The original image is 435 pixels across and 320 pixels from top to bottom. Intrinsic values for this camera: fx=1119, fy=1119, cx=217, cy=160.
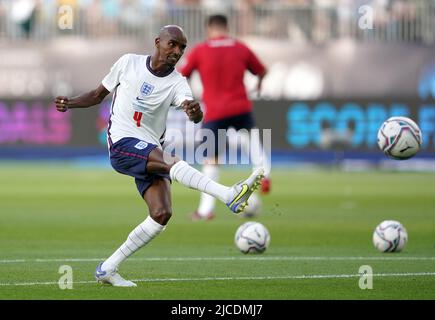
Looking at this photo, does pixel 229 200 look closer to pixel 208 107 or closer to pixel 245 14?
pixel 208 107

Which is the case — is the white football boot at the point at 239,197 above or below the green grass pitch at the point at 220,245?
above

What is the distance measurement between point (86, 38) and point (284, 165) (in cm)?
669

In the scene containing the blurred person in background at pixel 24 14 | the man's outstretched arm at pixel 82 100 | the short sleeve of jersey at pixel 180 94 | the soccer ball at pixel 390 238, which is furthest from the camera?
the blurred person in background at pixel 24 14

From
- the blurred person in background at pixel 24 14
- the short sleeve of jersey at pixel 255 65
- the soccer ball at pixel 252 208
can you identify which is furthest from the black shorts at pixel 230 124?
the blurred person in background at pixel 24 14

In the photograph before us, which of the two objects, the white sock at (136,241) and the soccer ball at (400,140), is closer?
the white sock at (136,241)

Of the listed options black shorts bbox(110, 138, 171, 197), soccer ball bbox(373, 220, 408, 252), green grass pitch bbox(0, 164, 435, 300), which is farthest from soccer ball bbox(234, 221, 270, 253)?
black shorts bbox(110, 138, 171, 197)

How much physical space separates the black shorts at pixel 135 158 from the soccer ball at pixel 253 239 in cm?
252

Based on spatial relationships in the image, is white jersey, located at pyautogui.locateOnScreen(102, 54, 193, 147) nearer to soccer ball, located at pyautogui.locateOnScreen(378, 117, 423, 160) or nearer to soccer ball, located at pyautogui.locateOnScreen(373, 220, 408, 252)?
soccer ball, located at pyautogui.locateOnScreen(378, 117, 423, 160)

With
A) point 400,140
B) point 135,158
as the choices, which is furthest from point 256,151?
point 135,158

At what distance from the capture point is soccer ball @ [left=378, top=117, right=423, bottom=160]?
37.2ft

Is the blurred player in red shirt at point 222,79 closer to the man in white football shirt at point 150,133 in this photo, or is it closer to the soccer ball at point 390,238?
the soccer ball at point 390,238

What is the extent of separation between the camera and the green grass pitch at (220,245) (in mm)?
9297

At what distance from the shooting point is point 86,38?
31.8m
